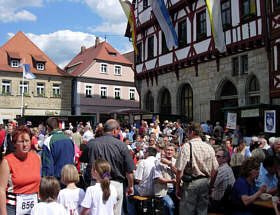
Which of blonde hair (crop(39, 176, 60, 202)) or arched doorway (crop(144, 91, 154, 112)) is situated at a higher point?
arched doorway (crop(144, 91, 154, 112))

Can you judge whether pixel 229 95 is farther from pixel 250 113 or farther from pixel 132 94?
pixel 132 94

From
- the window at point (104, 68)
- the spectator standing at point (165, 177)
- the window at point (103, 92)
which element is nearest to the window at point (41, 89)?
the window at point (103, 92)

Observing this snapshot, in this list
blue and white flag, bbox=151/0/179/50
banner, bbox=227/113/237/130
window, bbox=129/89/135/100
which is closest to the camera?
banner, bbox=227/113/237/130

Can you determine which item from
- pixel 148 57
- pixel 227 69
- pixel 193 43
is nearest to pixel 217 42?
pixel 227 69

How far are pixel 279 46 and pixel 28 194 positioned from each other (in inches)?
508

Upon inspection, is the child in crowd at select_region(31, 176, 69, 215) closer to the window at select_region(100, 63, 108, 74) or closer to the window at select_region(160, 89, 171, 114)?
the window at select_region(160, 89, 171, 114)

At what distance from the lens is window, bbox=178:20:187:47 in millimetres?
19781

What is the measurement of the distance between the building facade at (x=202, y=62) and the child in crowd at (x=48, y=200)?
38.5 feet

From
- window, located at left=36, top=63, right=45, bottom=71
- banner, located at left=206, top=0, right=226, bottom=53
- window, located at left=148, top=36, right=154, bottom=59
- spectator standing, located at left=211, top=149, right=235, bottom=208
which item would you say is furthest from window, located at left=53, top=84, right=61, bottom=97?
spectator standing, located at left=211, top=149, right=235, bottom=208

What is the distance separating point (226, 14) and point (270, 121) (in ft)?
24.1

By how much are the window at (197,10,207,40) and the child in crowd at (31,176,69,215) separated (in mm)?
15918

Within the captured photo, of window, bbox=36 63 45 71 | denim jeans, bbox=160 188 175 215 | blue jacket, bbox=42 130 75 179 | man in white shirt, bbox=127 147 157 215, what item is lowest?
denim jeans, bbox=160 188 175 215

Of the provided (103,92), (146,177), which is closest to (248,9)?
(146,177)

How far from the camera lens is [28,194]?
361 centimetres
